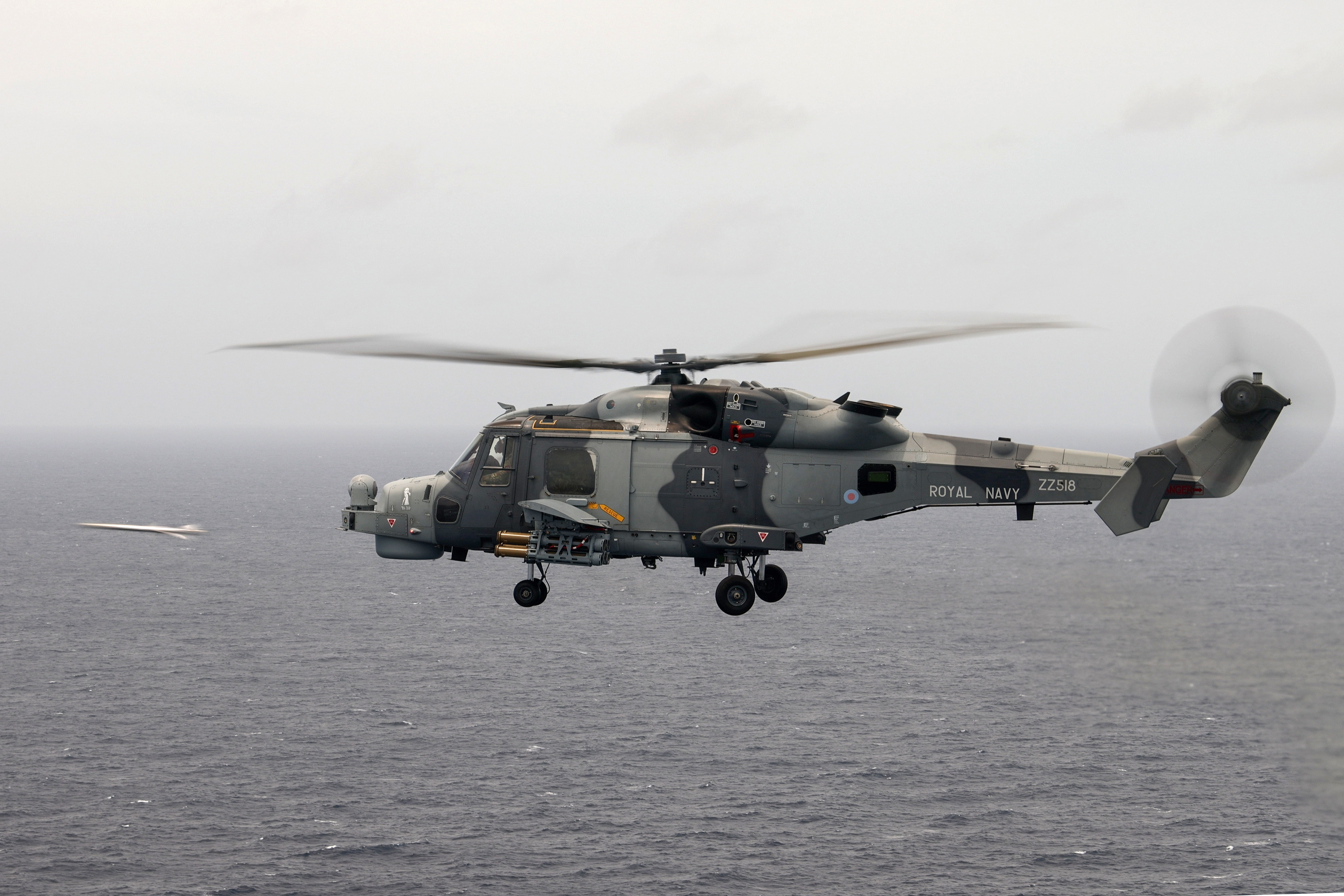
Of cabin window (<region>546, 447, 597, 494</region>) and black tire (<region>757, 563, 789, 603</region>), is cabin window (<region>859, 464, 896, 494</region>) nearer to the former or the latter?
black tire (<region>757, 563, 789, 603</region>)

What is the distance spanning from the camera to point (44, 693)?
16550 cm

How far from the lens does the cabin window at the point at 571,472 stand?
1433 inches

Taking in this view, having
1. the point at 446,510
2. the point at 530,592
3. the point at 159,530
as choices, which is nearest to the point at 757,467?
the point at 530,592

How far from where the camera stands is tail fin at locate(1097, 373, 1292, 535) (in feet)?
115

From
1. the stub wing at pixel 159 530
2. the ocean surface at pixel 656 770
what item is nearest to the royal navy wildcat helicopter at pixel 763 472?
the stub wing at pixel 159 530

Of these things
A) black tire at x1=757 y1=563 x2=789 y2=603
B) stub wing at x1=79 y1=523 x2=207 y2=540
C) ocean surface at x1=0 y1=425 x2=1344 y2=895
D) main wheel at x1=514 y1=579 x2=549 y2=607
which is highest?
stub wing at x1=79 y1=523 x2=207 y2=540

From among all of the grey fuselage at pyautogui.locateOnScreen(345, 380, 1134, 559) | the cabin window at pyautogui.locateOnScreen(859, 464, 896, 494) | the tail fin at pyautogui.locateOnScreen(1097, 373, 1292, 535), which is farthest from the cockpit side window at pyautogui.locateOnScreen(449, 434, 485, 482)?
the tail fin at pyautogui.locateOnScreen(1097, 373, 1292, 535)

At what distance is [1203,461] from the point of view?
Answer: 35938mm

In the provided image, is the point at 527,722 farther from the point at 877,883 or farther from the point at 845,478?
the point at 845,478

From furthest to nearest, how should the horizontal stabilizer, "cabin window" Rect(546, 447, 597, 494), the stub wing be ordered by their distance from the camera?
"cabin window" Rect(546, 447, 597, 494) → the horizontal stabilizer → the stub wing

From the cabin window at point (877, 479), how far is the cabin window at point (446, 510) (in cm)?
1230

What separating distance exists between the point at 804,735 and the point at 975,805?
77.8 feet

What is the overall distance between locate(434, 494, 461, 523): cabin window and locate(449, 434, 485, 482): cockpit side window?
767 millimetres

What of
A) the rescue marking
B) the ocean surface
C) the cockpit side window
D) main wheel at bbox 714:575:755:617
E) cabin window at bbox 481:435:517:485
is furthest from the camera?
the ocean surface
